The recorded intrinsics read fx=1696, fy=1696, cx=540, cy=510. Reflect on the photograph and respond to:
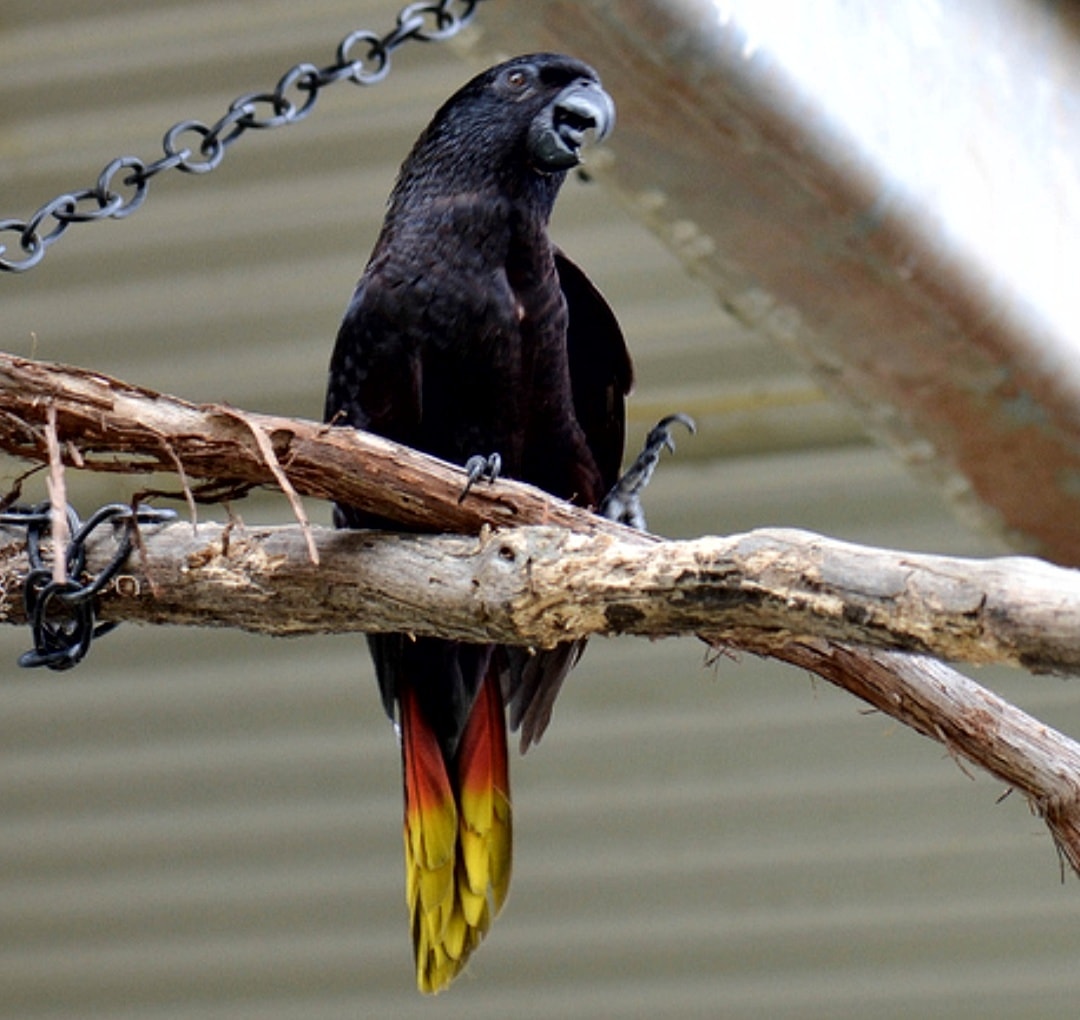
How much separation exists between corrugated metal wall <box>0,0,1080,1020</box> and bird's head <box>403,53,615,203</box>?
791mm

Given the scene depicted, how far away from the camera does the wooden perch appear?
1028 millimetres

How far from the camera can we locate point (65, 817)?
354cm

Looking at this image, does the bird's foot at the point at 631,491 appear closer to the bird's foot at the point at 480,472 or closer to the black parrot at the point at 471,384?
the black parrot at the point at 471,384

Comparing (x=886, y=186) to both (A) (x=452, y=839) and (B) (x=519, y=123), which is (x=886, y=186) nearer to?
(B) (x=519, y=123)

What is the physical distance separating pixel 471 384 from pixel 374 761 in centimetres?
188

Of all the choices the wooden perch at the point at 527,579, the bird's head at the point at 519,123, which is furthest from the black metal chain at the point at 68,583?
the bird's head at the point at 519,123

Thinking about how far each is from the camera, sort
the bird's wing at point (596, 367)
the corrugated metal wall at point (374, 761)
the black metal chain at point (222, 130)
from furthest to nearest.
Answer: the corrugated metal wall at point (374, 761) → the bird's wing at point (596, 367) → the black metal chain at point (222, 130)

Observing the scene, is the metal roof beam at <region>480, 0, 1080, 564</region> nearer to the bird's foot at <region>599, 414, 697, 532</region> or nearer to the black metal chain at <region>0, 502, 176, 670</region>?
the bird's foot at <region>599, 414, 697, 532</region>

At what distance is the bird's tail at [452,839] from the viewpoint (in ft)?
5.15

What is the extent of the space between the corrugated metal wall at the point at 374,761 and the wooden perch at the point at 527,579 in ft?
4.46

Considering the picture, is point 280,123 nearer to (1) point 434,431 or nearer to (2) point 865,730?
(1) point 434,431

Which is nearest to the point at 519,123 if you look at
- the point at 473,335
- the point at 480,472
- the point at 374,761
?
the point at 473,335

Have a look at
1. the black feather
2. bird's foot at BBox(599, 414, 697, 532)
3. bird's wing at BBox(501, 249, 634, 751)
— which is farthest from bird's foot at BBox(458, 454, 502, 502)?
bird's wing at BBox(501, 249, 634, 751)

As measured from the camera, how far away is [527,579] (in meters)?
1.20
